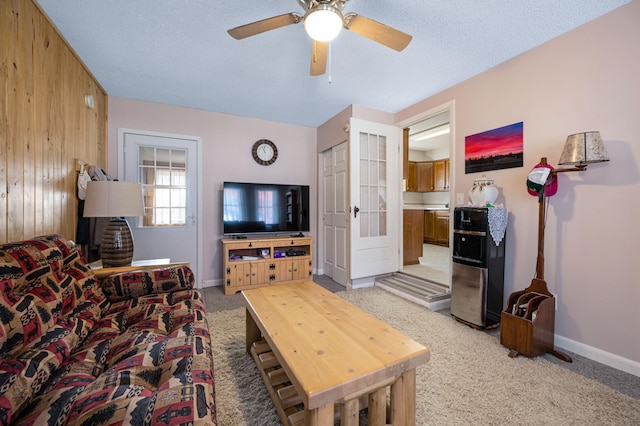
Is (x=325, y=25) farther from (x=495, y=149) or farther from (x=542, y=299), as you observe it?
(x=542, y=299)

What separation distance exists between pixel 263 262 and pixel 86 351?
240 cm

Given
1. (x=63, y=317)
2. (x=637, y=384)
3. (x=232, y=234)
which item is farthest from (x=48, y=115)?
(x=637, y=384)

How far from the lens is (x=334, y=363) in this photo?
1039mm

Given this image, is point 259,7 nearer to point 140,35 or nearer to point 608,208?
point 140,35

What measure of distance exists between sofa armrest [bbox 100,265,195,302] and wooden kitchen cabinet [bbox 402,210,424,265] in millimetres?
3388

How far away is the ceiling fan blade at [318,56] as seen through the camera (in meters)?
1.76

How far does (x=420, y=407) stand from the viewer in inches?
55.2

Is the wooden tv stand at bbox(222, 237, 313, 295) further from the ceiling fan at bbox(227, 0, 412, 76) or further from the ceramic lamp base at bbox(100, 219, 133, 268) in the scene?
the ceiling fan at bbox(227, 0, 412, 76)

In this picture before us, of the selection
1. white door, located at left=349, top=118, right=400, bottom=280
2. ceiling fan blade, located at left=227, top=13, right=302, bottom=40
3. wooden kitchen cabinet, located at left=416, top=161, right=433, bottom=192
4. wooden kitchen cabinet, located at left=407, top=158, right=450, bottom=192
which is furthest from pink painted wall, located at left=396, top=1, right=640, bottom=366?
wooden kitchen cabinet, located at left=416, top=161, right=433, bottom=192

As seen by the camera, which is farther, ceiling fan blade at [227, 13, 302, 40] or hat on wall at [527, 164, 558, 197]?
hat on wall at [527, 164, 558, 197]

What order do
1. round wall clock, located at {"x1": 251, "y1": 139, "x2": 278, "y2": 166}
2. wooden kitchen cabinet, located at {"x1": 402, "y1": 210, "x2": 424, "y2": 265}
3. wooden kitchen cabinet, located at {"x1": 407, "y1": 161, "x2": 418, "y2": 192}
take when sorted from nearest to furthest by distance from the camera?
round wall clock, located at {"x1": 251, "y1": 139, "x2": 278, "y2": 166}
wooden kitchen cabinet, located at {"x1": 402, "y1": 210, "x2": 424, "y2": 265}
wooden kitchen cabinet, located at {"x1": 407, "y1": 161, "x2": 418, "y2": 192}

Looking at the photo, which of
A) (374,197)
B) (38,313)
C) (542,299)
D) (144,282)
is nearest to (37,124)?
(144,282)

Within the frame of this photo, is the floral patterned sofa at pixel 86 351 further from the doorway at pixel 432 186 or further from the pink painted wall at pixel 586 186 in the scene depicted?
the doorway at pixel 432 186

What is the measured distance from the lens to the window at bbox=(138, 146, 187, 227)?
3379mm
